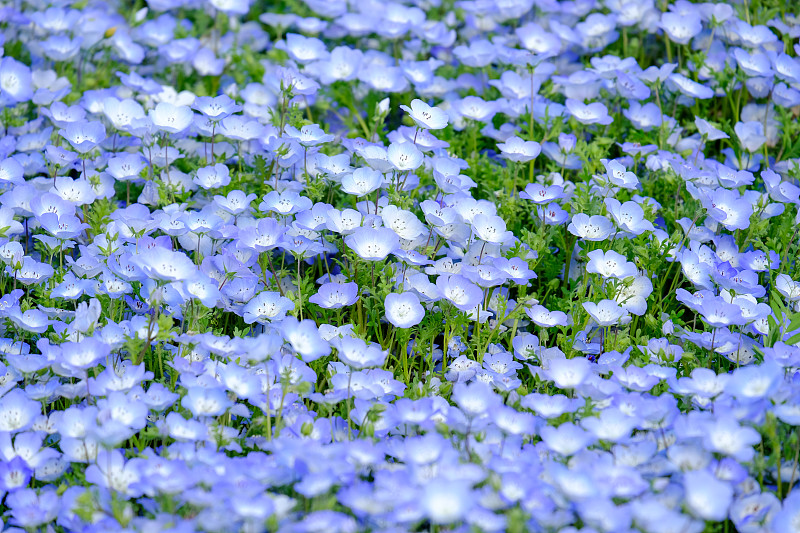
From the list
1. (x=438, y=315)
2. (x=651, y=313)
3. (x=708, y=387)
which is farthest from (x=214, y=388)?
(x=651, y=313)

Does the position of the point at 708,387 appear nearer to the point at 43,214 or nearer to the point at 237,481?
the point at 237,481

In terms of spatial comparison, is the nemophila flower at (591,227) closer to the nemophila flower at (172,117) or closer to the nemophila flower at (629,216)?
the nemophila flower at (629,216)

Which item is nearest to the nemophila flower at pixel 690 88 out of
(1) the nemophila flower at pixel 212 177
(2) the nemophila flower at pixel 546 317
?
(2) the nemophila flower at pixel 546 317

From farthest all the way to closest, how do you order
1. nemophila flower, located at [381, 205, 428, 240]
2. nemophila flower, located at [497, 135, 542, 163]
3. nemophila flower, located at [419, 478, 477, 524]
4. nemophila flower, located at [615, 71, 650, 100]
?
nemophila flower, located at [615, 71, 650, 100] < nemophila flower, located at [497, 135, 542, 163] < nemophila flower, located at [381, 205, 428, 240] < nemophila flower, located at [419, 478, 477, 524]

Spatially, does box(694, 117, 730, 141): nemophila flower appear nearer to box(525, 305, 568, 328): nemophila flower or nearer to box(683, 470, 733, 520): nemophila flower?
box(525, 305, 568, 328): nemophila flower

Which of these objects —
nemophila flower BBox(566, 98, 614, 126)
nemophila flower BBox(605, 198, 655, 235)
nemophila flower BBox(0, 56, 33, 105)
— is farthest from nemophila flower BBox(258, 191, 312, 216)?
nemophila flower BBox(0, 56, 33, 105)

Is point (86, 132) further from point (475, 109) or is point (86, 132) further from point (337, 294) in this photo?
point (475, 109)

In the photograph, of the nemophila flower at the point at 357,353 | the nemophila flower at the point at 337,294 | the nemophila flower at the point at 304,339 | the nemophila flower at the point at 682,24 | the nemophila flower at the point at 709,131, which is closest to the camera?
the nemophila flower at the point at 357,353
